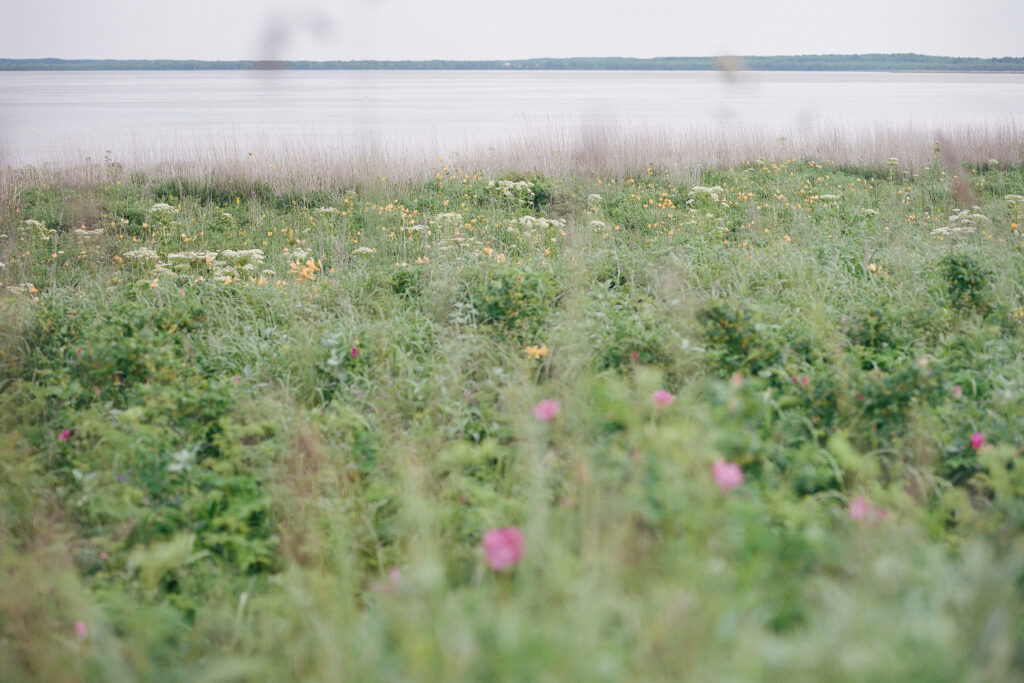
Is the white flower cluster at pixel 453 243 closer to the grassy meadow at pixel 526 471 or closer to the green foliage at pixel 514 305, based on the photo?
the grassy meadow at pixel 526 471

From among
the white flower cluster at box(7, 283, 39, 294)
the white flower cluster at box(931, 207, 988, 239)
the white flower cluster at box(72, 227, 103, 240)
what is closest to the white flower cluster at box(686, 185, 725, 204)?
the white flower cluster at box(931, 207, 988, 239)

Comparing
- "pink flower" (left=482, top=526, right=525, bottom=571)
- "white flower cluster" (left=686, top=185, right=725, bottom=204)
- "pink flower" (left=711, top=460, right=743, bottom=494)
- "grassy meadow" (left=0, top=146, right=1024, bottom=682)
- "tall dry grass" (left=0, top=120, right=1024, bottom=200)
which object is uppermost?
"tall dry grass" (left=0, top=120, right=1024, bottom=200)

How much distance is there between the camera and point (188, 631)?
200 centimetres

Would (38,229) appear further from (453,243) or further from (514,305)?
(514,305)

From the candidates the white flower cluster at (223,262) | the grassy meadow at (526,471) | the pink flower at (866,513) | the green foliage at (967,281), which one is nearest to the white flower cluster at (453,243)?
the grassy meadow at (526,471)

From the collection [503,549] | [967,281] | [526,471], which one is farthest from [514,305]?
[967,281]

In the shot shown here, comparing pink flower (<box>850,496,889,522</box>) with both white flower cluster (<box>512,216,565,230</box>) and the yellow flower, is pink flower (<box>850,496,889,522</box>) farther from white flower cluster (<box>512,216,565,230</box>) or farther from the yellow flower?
white flower cluster (<box>512,216,565,230</box>)

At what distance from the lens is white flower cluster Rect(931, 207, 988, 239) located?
616 cm

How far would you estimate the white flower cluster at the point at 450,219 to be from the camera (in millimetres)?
6816

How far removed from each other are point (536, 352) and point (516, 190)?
616 centimetres

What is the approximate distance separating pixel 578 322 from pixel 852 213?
5313mm

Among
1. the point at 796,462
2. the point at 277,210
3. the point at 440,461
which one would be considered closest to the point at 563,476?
the point at 440,461

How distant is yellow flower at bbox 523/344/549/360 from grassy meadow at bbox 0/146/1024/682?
28mm

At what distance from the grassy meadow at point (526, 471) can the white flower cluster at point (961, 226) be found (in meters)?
0.43
